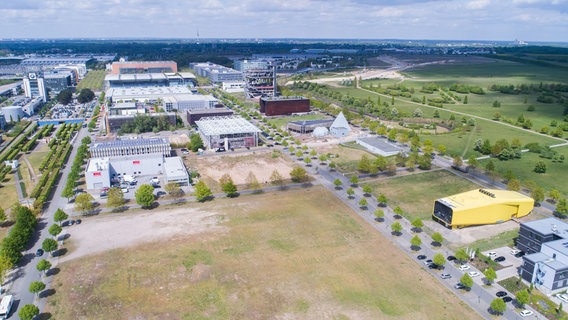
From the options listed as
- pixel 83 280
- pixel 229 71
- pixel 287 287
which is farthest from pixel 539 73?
pixel 83 280

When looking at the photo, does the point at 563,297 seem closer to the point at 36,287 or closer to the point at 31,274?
the point at 36,287

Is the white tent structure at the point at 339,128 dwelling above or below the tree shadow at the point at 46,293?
above

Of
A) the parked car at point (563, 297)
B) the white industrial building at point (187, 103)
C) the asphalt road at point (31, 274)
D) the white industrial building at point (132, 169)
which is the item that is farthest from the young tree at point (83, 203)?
the white industrial building at point (187, 103)

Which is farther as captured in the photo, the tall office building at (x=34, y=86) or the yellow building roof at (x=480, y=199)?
the tall office building at (x=34, y=86)

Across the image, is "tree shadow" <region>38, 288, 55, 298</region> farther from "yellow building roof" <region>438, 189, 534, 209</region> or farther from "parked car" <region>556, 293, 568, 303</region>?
"parked car" <region>556, 293, 568, 303</region>

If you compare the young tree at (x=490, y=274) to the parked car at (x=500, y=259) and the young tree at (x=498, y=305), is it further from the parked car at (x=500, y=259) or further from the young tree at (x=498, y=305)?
the parked car at (x=500, y=259)

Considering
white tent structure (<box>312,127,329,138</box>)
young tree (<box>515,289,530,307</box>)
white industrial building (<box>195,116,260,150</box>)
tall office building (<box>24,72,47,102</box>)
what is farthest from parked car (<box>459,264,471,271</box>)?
tall office building (<box>24,72,47,102</box>)

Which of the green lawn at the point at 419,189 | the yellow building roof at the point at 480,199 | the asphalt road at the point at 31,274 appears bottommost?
the asphalt road at the point at 31,274
